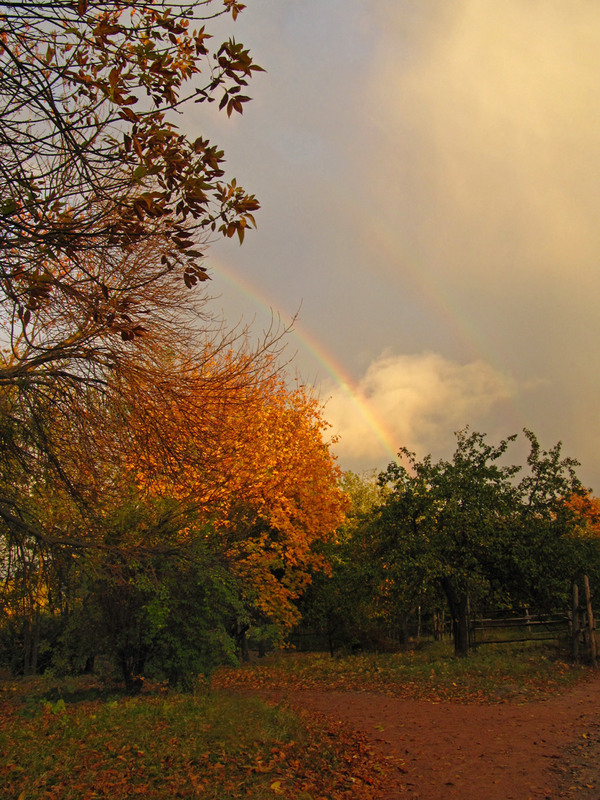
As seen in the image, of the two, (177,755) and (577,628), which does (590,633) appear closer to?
(577,628)

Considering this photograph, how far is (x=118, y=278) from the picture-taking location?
716 centimetres

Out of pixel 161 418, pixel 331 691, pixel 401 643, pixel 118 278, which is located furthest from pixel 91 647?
pixel 401 643

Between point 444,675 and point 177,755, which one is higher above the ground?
point 177,755

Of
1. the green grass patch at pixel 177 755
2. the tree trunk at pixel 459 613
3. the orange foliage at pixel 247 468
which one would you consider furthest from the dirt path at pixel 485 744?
the tree trunk at pixel 459 613

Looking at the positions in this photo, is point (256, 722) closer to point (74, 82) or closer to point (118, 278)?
point (118, 278)

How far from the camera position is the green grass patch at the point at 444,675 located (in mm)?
13320

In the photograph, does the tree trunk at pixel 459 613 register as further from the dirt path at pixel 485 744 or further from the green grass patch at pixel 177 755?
the green grass patch at pixel 177 755

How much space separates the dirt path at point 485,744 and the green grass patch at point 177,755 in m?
0.70

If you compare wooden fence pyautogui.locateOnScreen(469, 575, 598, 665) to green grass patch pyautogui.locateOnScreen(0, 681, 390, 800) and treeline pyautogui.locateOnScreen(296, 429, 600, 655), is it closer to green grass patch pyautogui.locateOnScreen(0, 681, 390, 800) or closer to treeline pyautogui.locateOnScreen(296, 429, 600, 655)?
treeline pyautogui.locateOnScreen(296, 429, 600, 655)

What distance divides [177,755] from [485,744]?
4.34 meters

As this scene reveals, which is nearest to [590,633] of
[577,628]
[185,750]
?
[577,628]

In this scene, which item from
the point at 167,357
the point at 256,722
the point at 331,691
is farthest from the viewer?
the point at 331,691

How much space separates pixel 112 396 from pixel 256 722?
550 cm

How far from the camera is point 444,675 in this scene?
50.9 feet
